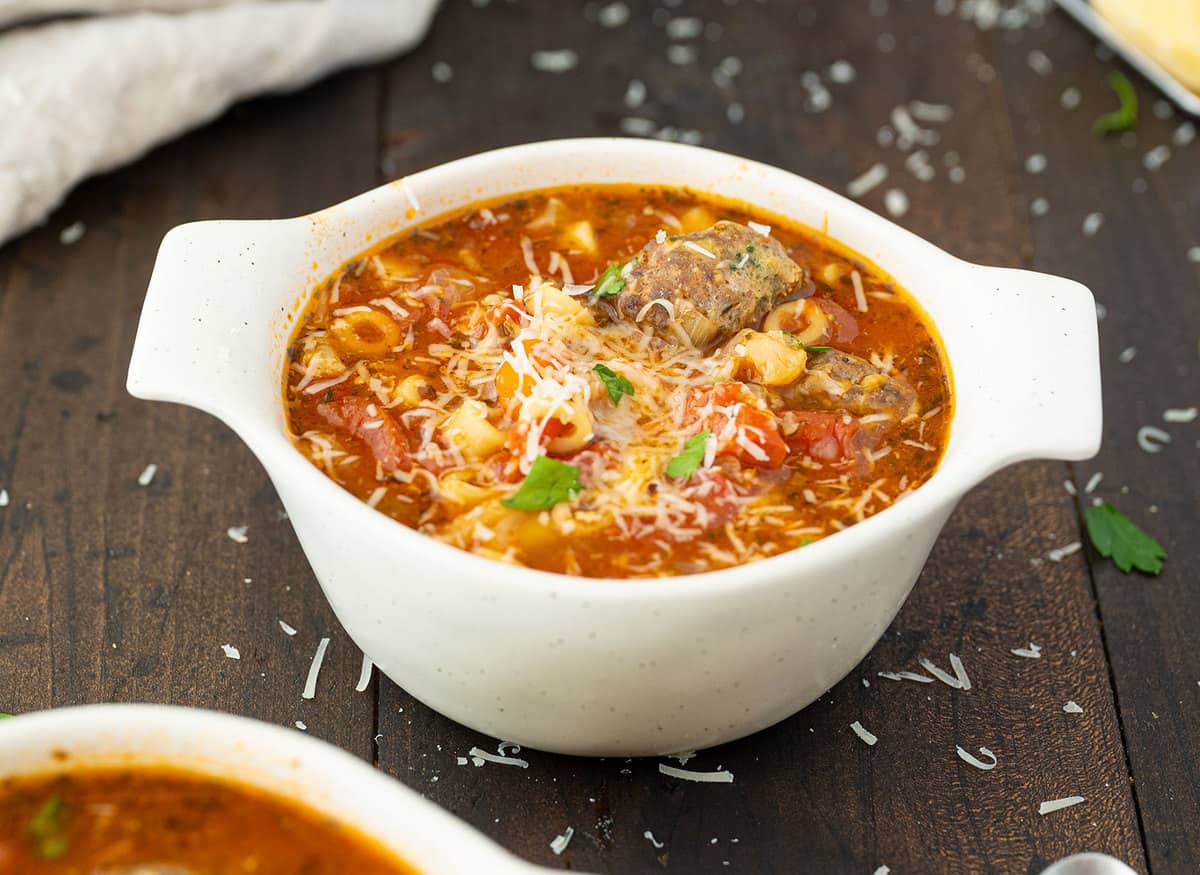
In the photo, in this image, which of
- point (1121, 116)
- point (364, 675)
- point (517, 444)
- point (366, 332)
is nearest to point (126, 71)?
point (366, 332)

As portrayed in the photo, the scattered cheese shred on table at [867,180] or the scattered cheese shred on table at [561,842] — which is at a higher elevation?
the scattered cheese shred on table at [867,180]

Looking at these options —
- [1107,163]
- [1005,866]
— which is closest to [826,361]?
[1005,866]

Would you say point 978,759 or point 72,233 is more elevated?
point 978,759

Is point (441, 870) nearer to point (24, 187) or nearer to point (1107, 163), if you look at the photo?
point (24, 187)

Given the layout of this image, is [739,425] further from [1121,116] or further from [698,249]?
[1121,116]

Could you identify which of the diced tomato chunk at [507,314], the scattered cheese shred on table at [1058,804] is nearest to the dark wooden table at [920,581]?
the scattered cheese shred on table at [1058,804]

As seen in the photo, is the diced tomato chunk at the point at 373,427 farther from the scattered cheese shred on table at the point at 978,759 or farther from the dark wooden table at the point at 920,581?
the scattered cheese shred on table at the point at 978,759
